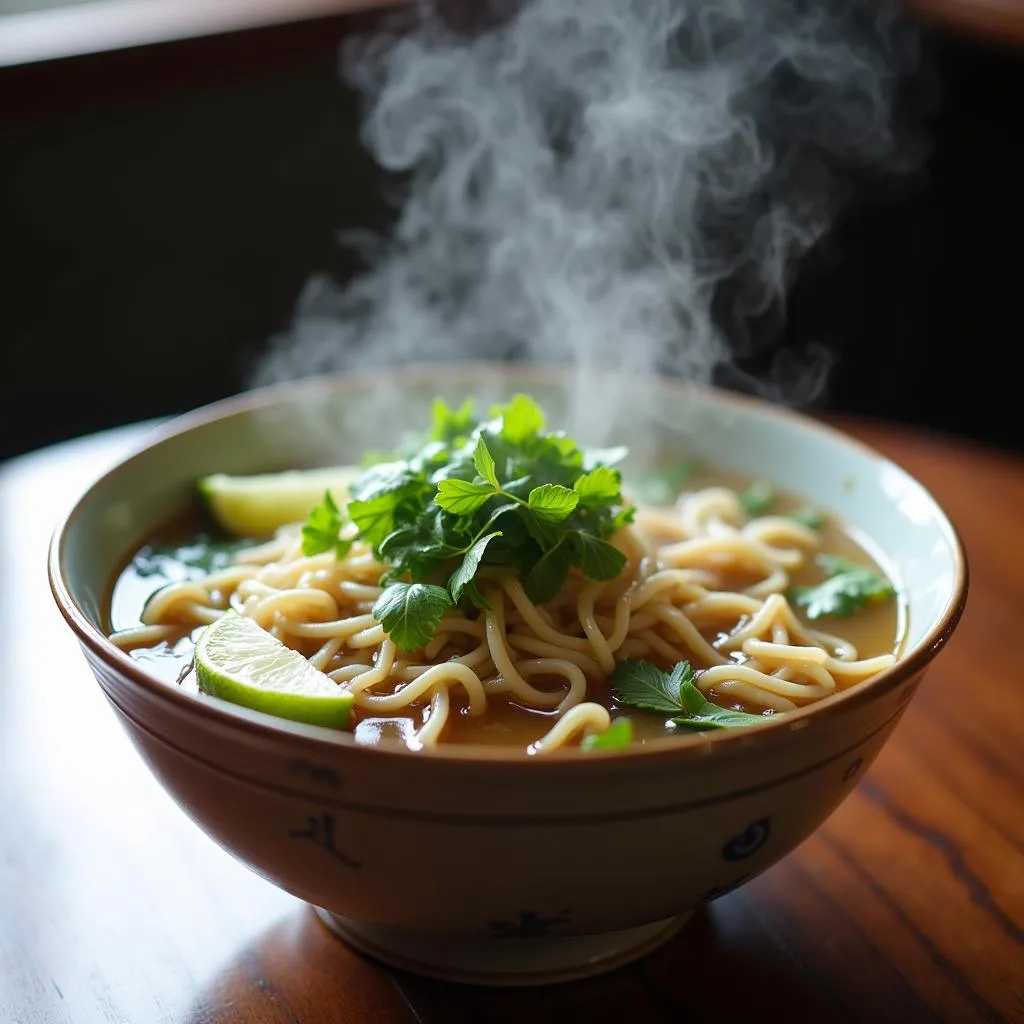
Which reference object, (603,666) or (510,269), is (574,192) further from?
(603,666)

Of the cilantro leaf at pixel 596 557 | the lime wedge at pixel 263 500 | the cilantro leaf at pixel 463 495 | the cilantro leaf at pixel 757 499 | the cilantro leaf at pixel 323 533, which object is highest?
the cilantro leaf at pixel 463 495

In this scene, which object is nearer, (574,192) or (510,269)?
(574,192)

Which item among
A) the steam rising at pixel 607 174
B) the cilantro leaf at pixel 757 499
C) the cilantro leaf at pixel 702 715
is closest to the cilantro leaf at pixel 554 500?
the cilantro leaf at pixel 702 715

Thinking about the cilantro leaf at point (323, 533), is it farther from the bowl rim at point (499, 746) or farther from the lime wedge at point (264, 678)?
the bowl rim at point (499, 746)

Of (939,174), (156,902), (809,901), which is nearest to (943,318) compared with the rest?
(939,174)

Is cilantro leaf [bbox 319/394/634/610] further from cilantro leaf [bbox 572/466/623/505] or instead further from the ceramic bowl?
the ceramic bowl

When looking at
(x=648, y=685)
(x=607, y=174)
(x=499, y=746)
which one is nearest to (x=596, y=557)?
(x=648, y=685)
